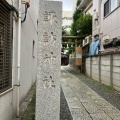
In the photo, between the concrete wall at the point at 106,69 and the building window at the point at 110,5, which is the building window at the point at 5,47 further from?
the building window at the point at 110,5

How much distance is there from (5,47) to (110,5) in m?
12.8

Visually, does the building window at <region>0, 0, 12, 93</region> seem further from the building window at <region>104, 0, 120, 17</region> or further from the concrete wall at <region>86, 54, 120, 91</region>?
the building window at <region>104, 0, 120, 17</region>

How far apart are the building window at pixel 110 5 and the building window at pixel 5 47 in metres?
10.3

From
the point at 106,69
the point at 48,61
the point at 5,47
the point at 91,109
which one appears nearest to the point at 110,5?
the point at 106,69

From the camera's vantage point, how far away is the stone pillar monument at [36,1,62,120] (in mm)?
Result: 5523

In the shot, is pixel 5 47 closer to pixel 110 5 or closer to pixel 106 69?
pixel 106 69

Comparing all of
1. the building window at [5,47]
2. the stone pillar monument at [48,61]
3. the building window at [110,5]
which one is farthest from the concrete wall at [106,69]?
the stone pillar monument at [48,61]

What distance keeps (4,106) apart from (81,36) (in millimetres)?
22107

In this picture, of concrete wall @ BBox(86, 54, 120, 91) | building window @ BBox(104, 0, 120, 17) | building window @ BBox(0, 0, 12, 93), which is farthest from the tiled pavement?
building window @ BBox(104, 0, 120, 17)

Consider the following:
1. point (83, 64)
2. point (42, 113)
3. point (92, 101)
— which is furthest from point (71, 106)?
point (83, 64)

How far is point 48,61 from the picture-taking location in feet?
18.1

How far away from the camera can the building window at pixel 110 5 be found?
15.8 metres

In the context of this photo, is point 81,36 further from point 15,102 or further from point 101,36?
point 15,102

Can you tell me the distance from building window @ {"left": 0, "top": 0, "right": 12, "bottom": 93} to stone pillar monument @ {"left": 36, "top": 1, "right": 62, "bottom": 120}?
3.26 ft
